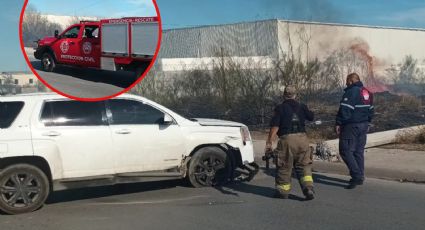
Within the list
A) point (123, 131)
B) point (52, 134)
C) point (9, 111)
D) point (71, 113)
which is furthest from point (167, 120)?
point (9, 111)

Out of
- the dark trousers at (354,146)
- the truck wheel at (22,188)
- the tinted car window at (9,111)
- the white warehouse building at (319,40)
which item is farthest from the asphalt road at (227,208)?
the white warehouse building at (319,40)

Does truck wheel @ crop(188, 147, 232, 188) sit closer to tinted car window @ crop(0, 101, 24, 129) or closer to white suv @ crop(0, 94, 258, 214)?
white suv @ crop(0, 94, 258, 214)

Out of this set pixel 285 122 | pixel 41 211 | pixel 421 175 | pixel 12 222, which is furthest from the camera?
pixel 421 175

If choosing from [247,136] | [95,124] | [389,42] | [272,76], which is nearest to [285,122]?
[247,136]

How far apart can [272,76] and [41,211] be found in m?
12.6

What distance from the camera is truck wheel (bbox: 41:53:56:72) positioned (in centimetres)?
318

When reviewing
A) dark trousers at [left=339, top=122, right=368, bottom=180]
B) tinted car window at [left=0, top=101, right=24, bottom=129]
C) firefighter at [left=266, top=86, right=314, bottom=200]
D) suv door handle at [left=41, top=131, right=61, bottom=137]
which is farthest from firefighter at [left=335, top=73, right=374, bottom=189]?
tinted car window at [left=0, top=101, right=24, bottom=129]

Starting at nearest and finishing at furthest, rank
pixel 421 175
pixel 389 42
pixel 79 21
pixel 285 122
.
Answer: pixel 79 21 → pixel 285 122 → pixel 421 175 → pixel 389 42

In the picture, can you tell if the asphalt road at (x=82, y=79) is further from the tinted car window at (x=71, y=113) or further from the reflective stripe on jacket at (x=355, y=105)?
the reflective stripe on jacket at (x=355, y=105)

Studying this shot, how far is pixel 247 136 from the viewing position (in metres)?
9.05

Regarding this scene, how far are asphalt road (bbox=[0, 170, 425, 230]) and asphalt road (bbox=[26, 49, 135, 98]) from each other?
10.9 feet

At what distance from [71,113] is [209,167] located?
2.40 m

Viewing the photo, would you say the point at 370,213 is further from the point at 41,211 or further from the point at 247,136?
the point at 41,211

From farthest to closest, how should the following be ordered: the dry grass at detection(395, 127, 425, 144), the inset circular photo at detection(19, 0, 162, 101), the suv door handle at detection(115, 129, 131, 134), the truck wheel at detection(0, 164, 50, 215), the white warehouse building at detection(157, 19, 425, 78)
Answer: the white warehouse building at detection(157, 19, 425, 78)
the dry grass at detection(395, 127, 425, 144)
the suv door handle at detection(115, 129, 131, 134)
the truck wheel at detection(0, 164, 50, 215)
the inset circular photo at detection(19, 0, 162, 101)
